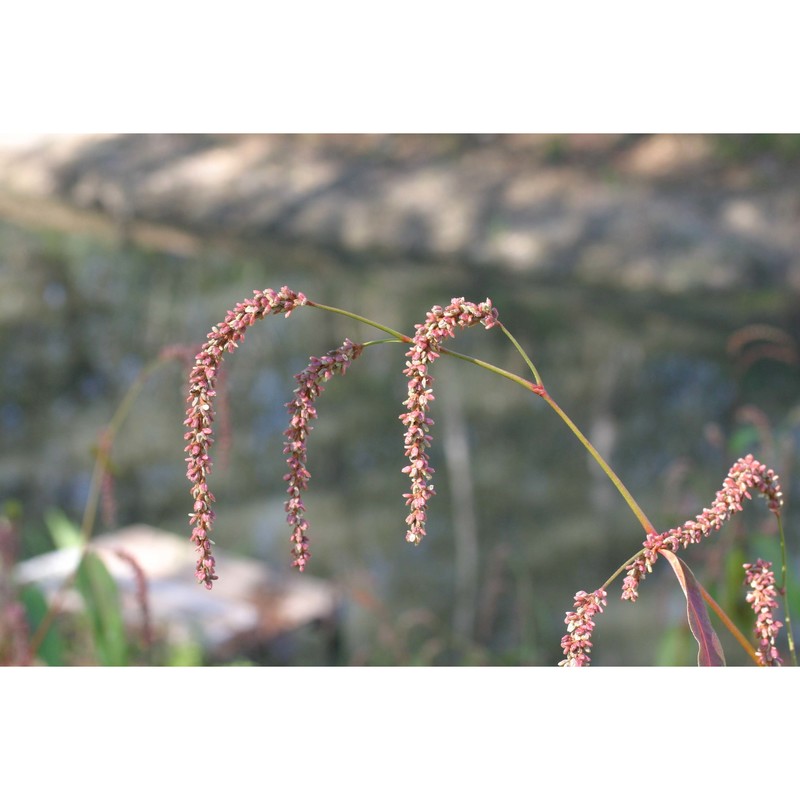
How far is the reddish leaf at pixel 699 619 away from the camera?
1.98 ft

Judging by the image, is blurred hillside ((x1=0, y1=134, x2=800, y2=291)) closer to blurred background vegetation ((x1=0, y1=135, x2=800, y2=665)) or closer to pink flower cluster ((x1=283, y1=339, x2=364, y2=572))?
blurred background vegetation ((x1=0, y1=135, x2=800, y2=665))

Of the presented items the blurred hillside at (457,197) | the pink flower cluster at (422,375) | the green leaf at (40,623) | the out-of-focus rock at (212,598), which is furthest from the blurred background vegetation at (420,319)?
the pink flower cluster at (422,375)

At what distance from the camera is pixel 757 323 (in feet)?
10.3

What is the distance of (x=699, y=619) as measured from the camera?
611 mm

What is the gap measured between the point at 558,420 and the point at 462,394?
0.36m

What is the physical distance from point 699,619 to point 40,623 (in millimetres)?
1171

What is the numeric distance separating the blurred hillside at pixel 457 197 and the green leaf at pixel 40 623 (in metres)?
1.82

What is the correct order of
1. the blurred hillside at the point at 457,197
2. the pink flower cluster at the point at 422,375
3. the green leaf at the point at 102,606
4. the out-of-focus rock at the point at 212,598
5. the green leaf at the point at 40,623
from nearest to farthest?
1. the pink flower cluster at the point at 422,375
2. the green leaf at the point at 102,606
3. the green leaf at the point at 40,623
4. the out-of-focus rock at the point at 212,598
5. the blurred hillside at the point at 457,197

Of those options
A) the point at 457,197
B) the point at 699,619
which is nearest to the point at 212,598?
the point at 457,197

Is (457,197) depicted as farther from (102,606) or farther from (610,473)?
(610,473)

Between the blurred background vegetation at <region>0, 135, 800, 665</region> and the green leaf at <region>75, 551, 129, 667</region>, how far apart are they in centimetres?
150

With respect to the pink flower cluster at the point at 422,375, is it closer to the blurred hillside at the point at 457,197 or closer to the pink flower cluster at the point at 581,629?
the pink flower cluster at the point at 581,629

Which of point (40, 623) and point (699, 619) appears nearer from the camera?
point (699, 619)
